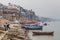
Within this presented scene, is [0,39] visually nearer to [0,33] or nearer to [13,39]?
[0,33]

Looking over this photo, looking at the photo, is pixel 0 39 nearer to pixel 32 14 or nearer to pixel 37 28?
pixel 37 28

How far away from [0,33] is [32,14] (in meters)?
129

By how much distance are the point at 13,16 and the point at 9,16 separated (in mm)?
2378

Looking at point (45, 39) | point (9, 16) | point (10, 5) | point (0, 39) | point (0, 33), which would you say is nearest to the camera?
point (0, 39)

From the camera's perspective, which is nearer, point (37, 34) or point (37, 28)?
point (37, 34)

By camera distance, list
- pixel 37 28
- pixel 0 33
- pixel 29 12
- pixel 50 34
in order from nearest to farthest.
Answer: pixel 0 33
pixel 50 34
pixel 37 28
pixel 29 12

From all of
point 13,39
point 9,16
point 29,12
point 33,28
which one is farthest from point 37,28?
point 29,12

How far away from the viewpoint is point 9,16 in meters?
92.9

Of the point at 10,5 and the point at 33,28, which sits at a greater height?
the point at 10,5

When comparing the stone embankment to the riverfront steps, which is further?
the stone embankment

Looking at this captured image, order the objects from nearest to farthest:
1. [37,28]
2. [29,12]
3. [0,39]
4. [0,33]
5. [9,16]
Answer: [0,39] → [0,33] → [37,28] → [9,16] → [29,12]

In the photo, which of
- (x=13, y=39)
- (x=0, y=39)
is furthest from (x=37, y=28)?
(x=0, y=39)

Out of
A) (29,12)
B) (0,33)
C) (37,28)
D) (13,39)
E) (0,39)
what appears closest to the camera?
(0,39)

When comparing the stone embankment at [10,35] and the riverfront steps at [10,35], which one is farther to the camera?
the stone embankment at [10,35]
